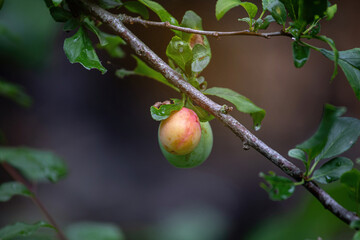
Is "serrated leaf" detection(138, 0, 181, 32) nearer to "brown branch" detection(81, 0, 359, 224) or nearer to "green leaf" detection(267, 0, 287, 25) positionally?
"brown branch" detection(81, 0, 359, 224)

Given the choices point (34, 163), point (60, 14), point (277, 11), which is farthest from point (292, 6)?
point (34, 163)

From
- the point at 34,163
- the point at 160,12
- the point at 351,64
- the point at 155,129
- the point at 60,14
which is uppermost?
the point at 155,129

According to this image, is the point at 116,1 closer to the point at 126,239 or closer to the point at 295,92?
the point at 126,239

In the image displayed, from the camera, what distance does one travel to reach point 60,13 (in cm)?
61

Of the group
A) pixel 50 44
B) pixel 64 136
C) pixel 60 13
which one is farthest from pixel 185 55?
pixel 64 136

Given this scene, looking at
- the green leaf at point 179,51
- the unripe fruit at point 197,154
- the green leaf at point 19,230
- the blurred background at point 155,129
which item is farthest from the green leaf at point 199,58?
the blurred background at point 155,129

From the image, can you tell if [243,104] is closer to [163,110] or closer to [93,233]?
[163,110]

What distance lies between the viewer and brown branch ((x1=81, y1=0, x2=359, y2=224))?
1.61ft

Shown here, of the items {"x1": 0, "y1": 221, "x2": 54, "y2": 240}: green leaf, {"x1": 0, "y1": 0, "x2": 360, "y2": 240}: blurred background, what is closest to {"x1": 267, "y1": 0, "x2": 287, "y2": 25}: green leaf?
{"x1": 0, "y1": 221, "x2": 54, "y2": 240}: green leaf

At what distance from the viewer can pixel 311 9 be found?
0.49 metres

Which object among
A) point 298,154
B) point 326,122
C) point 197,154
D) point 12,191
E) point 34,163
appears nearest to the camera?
point 326,122

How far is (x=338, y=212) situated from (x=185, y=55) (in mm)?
337

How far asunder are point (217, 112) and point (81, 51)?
9.7 inches

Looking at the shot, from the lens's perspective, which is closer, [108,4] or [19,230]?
[108,4]
